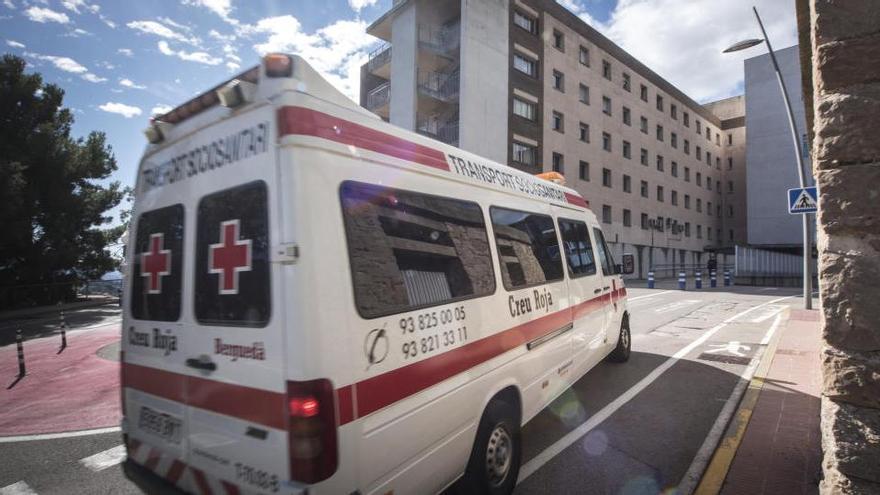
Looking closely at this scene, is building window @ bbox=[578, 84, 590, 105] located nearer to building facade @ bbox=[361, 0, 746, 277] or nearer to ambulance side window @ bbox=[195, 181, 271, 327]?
building facade @ bbox=[361, 0, 746, 277]

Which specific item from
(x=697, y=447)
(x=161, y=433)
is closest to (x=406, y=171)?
(x=161, y=433)

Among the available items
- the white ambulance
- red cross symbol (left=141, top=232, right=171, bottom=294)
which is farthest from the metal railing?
red cross symbol (left=141, top=232, right=171, bottom=294)

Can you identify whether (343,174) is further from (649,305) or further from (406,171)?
(649,305)

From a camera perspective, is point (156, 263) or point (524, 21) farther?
point (524, 21)

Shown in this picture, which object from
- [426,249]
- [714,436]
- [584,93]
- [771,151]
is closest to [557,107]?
[584,93]

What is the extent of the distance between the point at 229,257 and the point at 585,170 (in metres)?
31.7

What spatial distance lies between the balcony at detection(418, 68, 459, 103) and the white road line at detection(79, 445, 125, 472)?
2267cm

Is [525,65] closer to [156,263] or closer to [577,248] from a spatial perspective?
[577,248]

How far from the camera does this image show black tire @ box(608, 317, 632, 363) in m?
6.73

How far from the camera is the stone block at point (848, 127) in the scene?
71.9 inches

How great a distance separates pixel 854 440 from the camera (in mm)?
1895

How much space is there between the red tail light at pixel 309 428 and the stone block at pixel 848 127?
2481mm

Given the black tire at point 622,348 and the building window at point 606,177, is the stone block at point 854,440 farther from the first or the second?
the building window at point 606,177

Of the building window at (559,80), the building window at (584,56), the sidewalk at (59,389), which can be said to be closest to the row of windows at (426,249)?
the sidewalk at (59,389)
